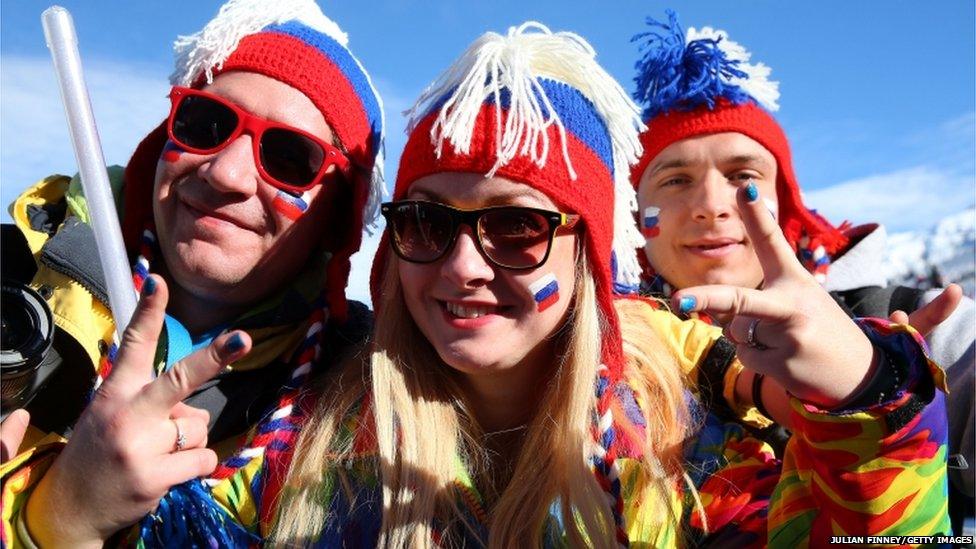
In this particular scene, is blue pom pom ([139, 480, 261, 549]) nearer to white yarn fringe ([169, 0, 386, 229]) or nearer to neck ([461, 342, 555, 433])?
neck ([461, 342, 555, 433])

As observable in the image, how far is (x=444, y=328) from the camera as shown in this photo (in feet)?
7.13

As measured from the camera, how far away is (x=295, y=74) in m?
2.61

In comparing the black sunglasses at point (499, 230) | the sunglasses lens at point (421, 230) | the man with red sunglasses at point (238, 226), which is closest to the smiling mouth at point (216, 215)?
the man with red sunglasses at point (238, 226)

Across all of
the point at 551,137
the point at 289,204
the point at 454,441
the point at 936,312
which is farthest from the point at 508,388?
the point at 936,312

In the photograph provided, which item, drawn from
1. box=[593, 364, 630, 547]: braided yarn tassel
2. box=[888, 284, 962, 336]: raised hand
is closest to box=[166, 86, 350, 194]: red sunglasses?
box=[593, 364, 630, 547]: braided yarn tassel

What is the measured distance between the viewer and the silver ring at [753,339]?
62.0 inches

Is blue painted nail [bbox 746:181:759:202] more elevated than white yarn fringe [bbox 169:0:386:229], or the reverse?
white yarn fringe [bbox 169:0:386:229]

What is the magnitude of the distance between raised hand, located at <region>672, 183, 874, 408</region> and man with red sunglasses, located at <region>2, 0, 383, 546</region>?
124 centimetres

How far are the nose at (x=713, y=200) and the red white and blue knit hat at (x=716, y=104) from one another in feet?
0.70

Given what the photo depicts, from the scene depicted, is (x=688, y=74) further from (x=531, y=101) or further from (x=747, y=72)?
(x=531, y=101)

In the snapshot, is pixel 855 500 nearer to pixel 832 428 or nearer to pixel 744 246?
pixel 832 428

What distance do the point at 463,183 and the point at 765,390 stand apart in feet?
2.89

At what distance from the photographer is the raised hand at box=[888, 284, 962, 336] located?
1.76 m

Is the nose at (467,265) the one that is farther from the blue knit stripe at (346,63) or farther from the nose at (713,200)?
the nose at (713,200)
